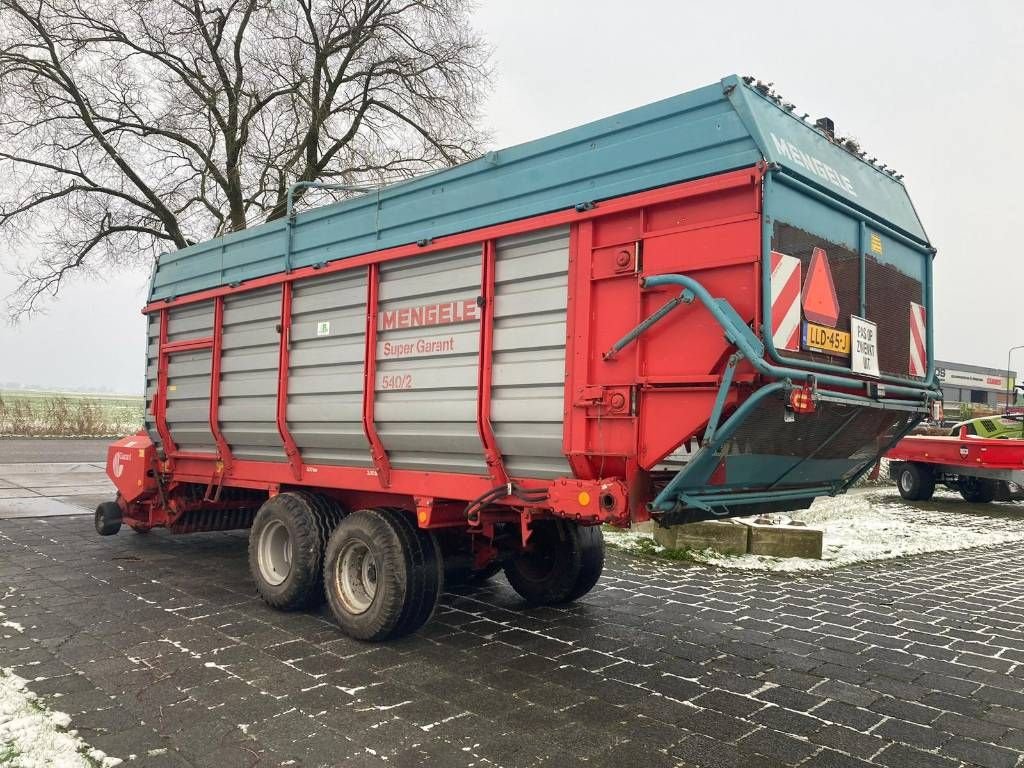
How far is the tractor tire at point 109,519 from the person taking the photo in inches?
346

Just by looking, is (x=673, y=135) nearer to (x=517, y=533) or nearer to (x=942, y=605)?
(x=517, y=533)

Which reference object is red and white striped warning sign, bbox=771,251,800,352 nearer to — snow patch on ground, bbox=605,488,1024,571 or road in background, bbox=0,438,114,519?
snow patch on ground, bbox=605,488,1024,571

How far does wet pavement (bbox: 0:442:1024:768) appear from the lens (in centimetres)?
355

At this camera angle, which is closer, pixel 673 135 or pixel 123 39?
pixel 673 135

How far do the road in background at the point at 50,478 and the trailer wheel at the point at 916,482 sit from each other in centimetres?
1501

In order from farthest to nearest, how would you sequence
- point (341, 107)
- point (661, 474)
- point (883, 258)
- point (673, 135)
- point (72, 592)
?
point (341, 107) < point (72, 592) < point (883, 258) < point (661, 474) < point (673, 135)

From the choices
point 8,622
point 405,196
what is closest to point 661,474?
point 405,196

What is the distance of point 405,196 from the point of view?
5.38m

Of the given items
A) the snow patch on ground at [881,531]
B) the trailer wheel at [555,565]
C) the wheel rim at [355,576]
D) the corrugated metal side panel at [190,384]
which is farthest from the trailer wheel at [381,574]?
the snow patch on ground at [881,531]

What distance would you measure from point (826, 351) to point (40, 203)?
15412mm

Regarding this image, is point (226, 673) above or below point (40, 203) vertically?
below

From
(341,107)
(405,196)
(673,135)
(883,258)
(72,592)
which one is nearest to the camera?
(673,135)

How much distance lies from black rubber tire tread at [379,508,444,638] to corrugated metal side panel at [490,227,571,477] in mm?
990

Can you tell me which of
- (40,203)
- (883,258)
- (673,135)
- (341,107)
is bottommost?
(883,258)
